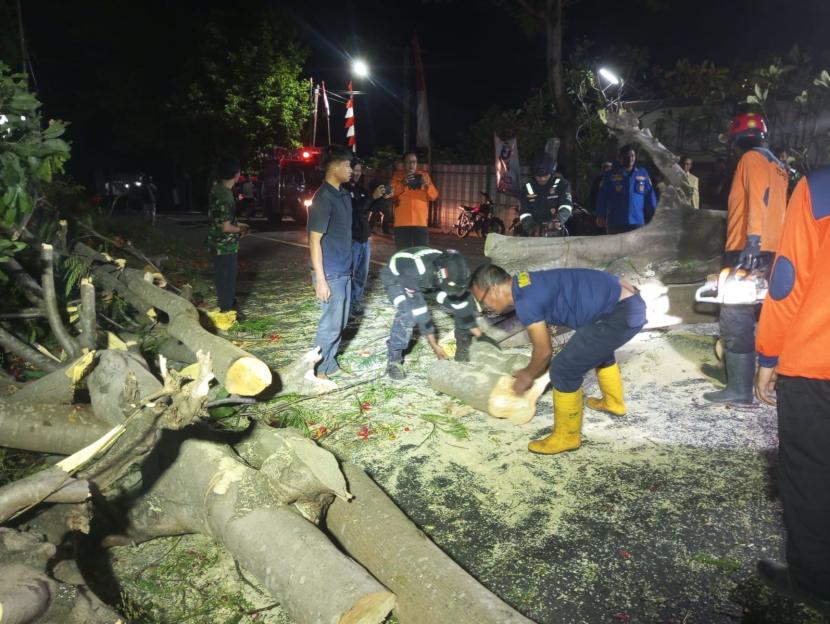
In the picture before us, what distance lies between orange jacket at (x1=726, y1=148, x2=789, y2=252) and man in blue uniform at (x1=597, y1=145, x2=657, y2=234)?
11.0 feet

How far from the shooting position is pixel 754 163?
4.08 m

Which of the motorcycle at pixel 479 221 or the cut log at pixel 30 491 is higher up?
the motorcycle at pixel 479 221

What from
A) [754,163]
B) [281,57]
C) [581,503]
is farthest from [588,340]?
[281,57]

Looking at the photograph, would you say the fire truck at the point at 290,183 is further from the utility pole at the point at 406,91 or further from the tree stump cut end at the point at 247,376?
the tree stump cut end at the point at 247,376

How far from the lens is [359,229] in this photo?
5.66 metres

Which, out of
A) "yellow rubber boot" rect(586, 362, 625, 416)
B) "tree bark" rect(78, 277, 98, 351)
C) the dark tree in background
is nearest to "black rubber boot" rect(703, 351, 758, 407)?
"yellow rubber boot" rect(586, 362, 625, 416)

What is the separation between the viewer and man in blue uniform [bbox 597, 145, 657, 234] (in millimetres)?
7574

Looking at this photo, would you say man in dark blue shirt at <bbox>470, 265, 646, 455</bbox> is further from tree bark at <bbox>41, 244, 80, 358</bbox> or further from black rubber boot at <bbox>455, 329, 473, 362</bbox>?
tree bark at <bbox>41, 244, 80, 358</bbox>

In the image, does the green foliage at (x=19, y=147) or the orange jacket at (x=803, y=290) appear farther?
the green foliage at (x=19, y=147)

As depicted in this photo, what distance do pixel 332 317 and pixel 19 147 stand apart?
7.80 ft

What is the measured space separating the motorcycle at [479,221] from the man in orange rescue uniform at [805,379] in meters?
12.5

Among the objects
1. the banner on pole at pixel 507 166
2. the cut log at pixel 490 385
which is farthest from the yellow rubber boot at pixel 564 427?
the banner on pole at pixel 507 166

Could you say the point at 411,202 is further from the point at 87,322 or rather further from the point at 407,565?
the point at 407,565

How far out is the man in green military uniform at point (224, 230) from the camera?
19.6 ft
